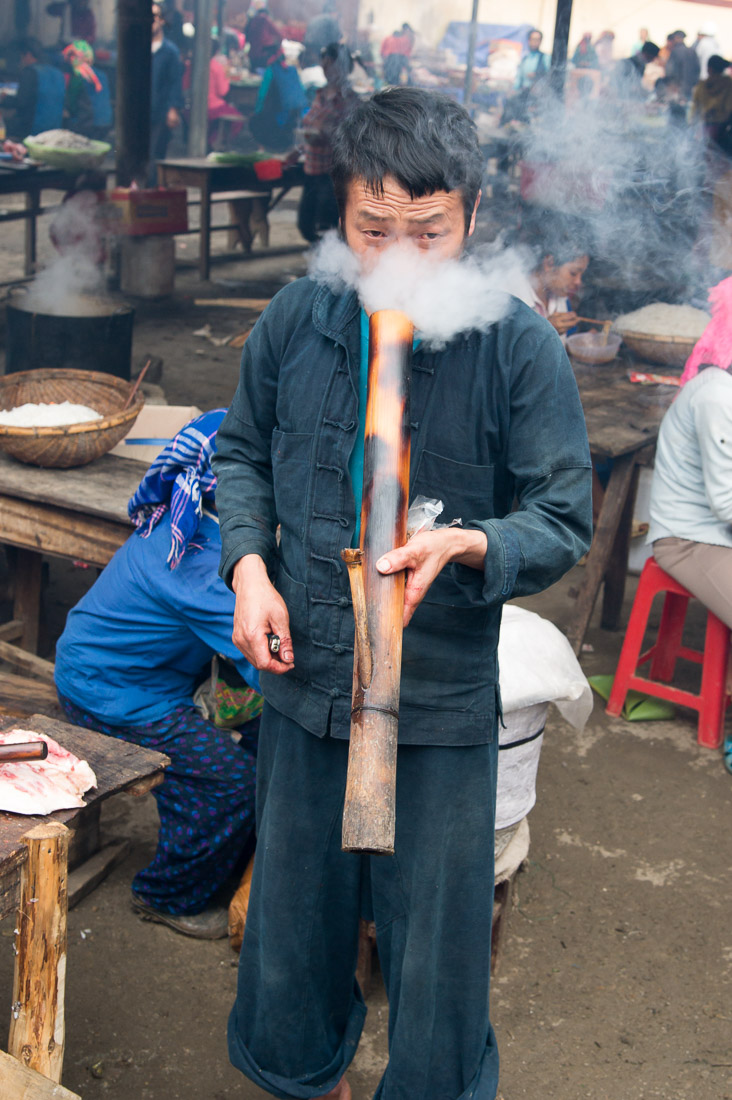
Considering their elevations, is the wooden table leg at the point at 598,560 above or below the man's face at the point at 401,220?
below

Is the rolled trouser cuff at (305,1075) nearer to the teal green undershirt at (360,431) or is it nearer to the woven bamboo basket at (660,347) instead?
the teal green undershirt at (360,431)

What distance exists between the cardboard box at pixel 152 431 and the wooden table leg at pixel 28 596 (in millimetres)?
584

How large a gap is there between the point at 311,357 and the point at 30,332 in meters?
4.80

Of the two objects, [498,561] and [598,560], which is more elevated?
[498,561]

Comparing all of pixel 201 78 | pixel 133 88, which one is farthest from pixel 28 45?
pixel 133 88

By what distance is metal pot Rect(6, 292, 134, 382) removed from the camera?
6109 millimetres

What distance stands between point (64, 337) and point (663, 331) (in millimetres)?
3478

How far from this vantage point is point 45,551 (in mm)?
3660

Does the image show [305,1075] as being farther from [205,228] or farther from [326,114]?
[205,228]

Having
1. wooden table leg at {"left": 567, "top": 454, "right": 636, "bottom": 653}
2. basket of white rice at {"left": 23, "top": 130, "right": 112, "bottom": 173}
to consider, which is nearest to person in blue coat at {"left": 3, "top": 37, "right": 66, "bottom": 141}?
basket of white rice at {"left": 23, "top": 130, "right": 112, "bottom": 173}

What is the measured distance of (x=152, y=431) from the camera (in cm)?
440

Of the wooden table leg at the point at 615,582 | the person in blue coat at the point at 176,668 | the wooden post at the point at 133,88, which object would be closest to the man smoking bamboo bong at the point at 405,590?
the person in blue coat at the point at 176,668

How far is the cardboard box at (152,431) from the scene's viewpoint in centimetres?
409

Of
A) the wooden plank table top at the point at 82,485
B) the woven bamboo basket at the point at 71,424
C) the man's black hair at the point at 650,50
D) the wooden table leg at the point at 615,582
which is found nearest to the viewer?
the wooden plank table top at the point at 82,485
